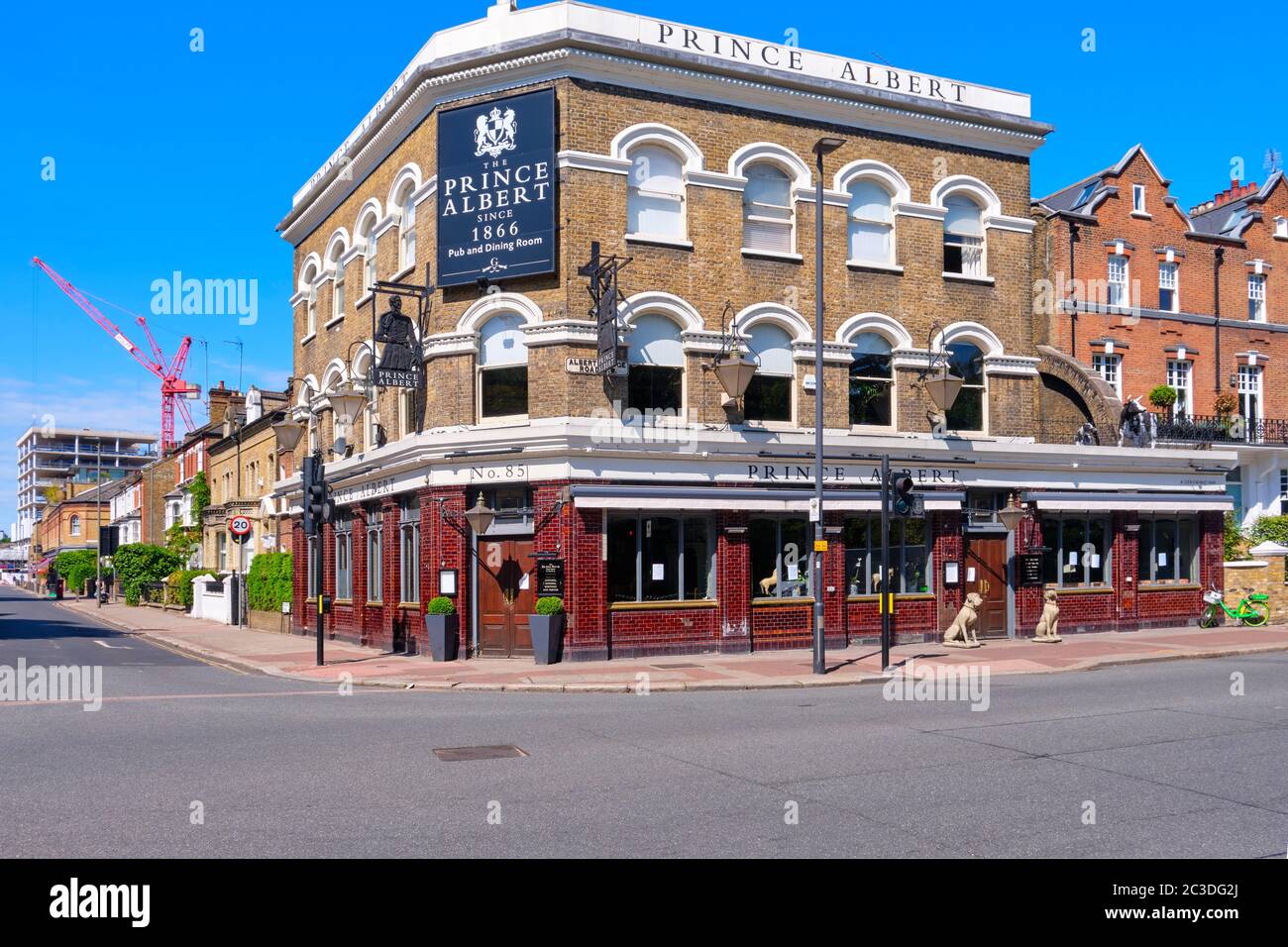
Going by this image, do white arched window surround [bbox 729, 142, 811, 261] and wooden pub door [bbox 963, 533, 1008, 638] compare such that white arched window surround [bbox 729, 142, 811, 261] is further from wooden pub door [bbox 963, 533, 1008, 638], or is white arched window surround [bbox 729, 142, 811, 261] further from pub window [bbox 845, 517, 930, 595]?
wooden pub door [bbox 963, 533, 1008, 638]

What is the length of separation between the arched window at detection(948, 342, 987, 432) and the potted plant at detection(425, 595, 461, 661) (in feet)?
39.4

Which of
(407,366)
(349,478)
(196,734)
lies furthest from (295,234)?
(196,734)

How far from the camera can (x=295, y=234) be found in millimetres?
32438

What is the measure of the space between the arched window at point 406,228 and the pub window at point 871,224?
967 cm

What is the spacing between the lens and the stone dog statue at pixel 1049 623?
2417cm

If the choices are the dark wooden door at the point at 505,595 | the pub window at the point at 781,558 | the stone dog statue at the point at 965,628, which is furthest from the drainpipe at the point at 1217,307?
the dark wooden door at the point at 505,595

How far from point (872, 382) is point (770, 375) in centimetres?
259

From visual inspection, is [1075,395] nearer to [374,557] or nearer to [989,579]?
[989,579]

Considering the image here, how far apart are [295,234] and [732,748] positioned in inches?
1016

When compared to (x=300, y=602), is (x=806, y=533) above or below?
above

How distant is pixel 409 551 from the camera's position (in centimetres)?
2375
